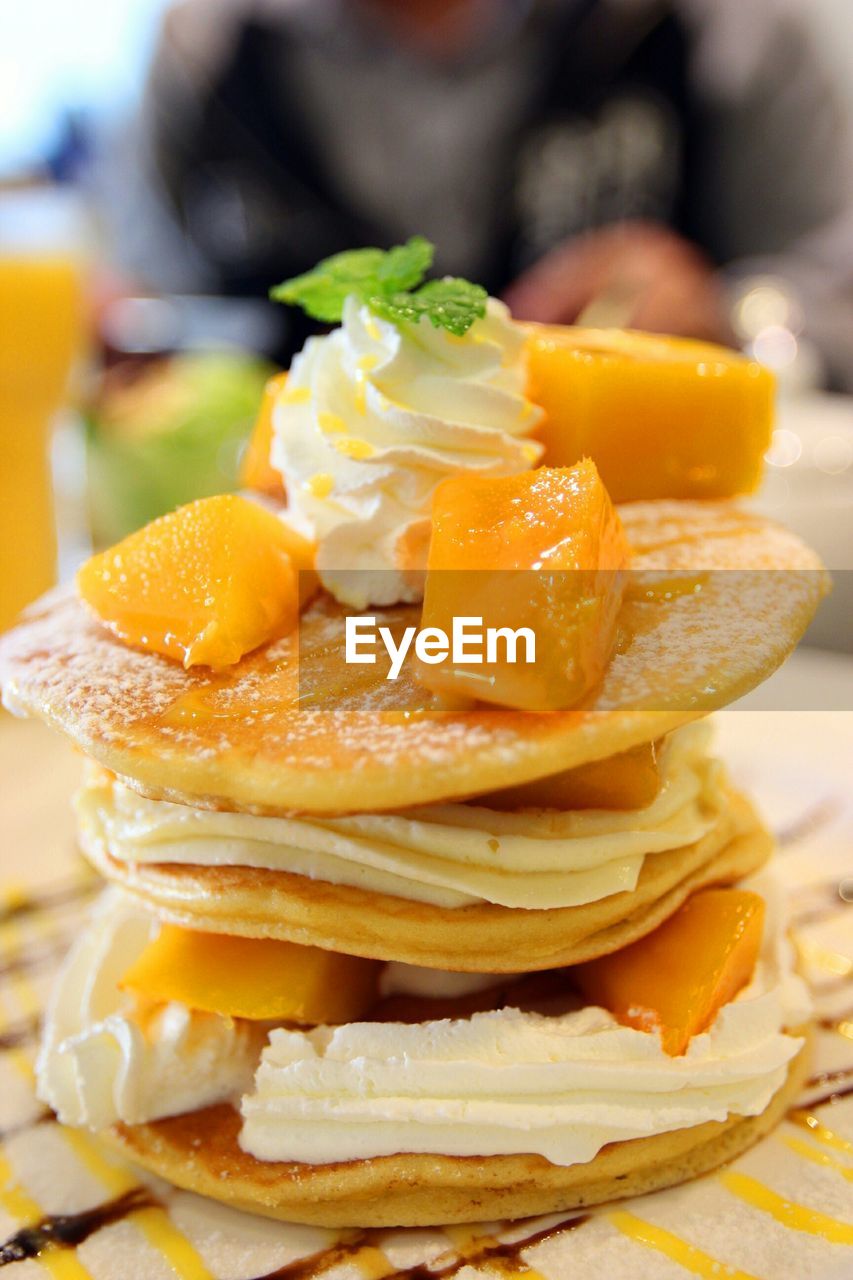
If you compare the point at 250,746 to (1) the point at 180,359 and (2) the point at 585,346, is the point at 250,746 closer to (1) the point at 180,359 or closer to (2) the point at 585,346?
(2) the point at 585,346

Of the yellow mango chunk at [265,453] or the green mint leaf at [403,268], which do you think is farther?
the yellow mango chunk at [265,453]

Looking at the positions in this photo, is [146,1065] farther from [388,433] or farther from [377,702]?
[388,433]

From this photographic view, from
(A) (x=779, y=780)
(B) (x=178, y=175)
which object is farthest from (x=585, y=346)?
(B) (x=178, y=175)

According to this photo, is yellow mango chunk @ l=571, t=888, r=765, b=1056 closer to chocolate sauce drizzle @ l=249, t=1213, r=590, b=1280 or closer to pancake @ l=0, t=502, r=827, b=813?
chocolate sauce drizzle @ l=249, t=1213, r=590, b=1280

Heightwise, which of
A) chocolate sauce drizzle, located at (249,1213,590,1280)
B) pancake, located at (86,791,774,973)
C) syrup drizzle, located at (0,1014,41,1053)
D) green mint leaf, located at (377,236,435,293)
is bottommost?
syrup drizzle, located at (0,1014,41,1053)

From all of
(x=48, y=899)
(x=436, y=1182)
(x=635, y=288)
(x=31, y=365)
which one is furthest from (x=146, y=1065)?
(x=635, y=288)

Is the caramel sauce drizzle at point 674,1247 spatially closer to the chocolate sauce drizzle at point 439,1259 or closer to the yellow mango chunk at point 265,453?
the chocolate sauce drizzle at point 439,1259

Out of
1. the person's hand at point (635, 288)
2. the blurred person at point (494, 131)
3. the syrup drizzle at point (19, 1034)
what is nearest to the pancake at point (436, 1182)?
the syrup drizzle at point (19, 1034)

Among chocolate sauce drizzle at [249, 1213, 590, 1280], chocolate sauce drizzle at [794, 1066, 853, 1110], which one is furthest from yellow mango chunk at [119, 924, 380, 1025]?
chocolate sauce drizzle at [794, 1066, 853, 1110]
